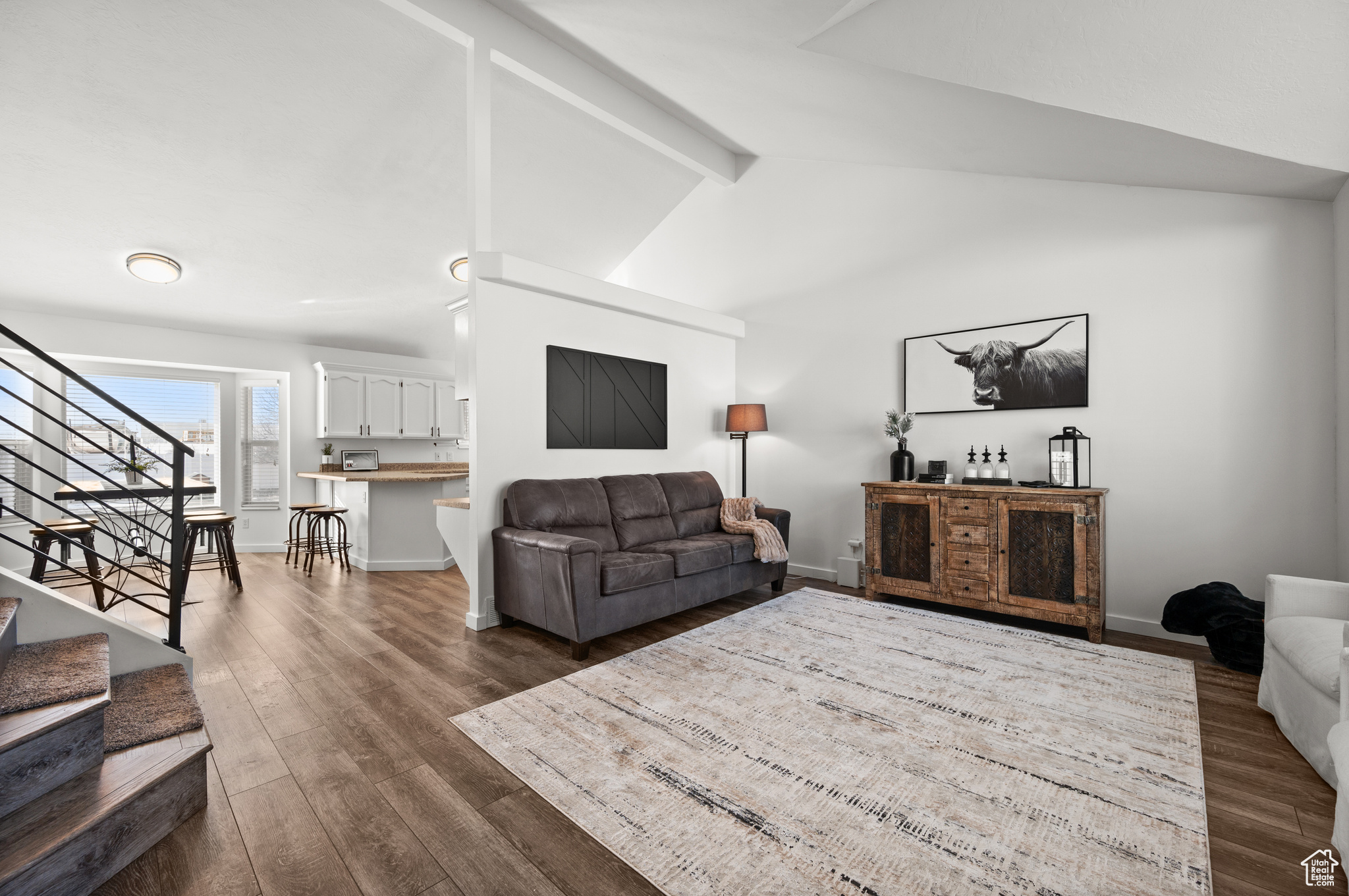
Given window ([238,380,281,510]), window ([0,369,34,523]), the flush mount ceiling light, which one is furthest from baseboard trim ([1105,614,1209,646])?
window ([0,369,34,523])

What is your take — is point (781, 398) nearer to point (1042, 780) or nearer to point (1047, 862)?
point (1042, 780)

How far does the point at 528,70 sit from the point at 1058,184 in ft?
12.5

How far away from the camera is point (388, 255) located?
5785mm

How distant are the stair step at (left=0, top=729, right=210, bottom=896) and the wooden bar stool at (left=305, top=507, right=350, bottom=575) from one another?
4.09 metres

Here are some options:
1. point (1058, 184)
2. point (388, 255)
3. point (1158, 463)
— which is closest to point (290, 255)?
point (388, 255)

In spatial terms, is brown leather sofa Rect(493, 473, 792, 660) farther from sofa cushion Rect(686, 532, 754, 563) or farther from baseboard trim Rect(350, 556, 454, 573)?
baseboard trim Rect(350, 556, 454, 573)

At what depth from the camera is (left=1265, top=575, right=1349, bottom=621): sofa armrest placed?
2.45 m

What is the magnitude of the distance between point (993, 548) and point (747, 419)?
7.50ft

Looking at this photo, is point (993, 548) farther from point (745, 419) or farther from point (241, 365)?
Result: point (241, 365)

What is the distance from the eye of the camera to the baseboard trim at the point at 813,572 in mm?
5199

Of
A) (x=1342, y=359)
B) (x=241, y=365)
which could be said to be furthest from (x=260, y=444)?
(x=1342, y=359)

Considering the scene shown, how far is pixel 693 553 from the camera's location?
3916 millimetres

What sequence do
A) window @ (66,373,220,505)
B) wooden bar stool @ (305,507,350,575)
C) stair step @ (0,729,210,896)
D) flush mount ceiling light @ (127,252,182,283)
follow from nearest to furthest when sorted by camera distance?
stair step @ (0,729,210,896)
flush mount ceiling light @ (127,252,182,283)
wooden bar stool @ (305,507,350,575)
window @ (66,373,220,505)

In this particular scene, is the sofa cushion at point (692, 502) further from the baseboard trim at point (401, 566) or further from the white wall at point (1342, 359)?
the white wall at point (1342, 359)
